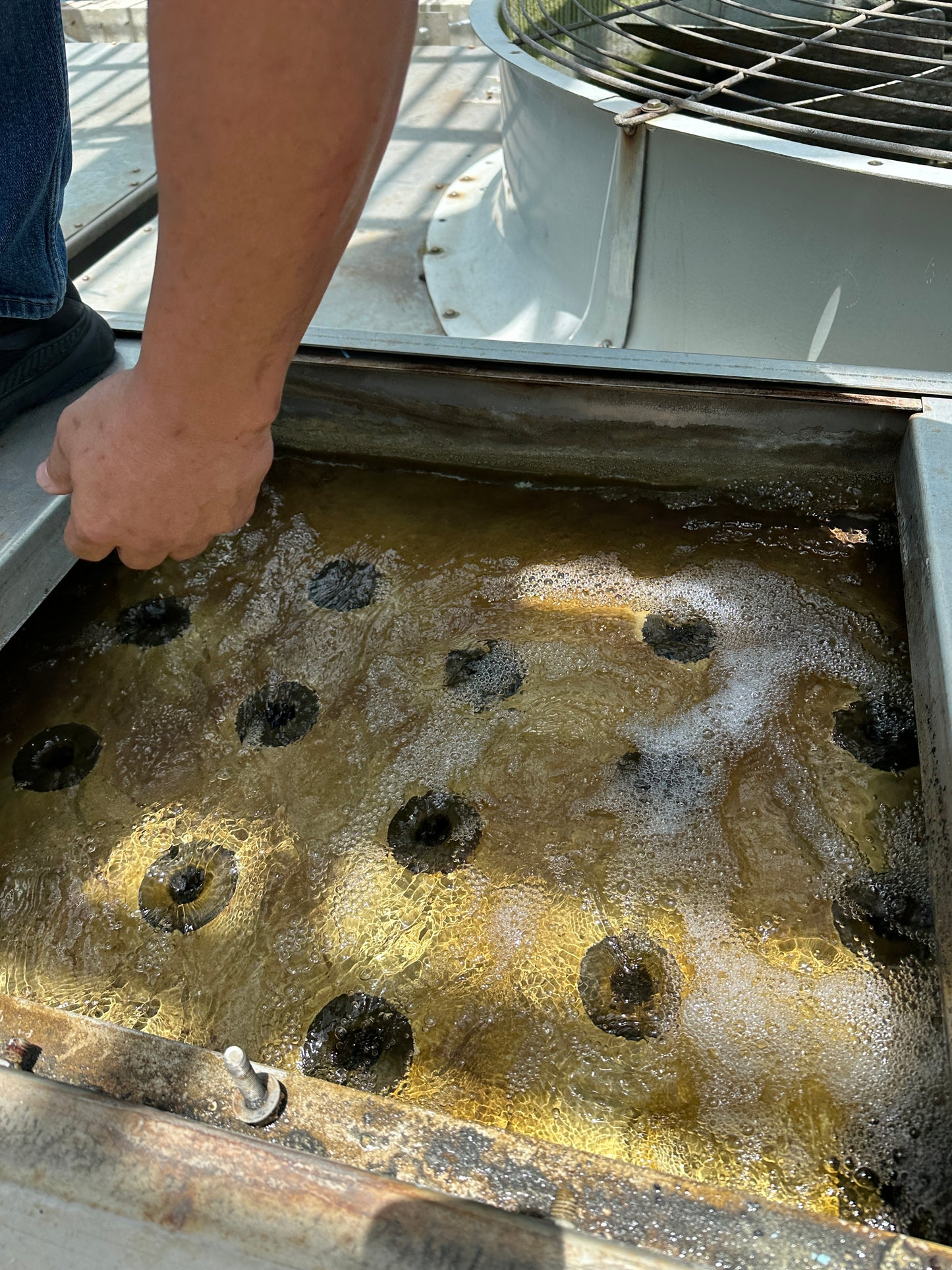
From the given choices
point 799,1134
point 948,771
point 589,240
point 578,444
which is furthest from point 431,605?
point 589,240

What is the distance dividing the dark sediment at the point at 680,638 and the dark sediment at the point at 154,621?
1.01 metres

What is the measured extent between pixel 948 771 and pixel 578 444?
107cm

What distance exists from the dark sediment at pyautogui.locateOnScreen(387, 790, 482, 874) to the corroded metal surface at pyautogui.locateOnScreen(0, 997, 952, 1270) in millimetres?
569

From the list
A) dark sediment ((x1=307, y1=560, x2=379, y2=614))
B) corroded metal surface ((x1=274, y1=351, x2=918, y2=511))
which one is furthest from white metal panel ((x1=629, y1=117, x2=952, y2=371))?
dark sediment ((x1=307, y1=560, x2=379, y2=614))

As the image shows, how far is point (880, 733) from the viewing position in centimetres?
159

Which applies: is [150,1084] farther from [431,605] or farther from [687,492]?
[687,492]

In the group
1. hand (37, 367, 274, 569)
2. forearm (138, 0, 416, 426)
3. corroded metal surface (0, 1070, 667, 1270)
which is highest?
forearm (138, 0, 416, 426)

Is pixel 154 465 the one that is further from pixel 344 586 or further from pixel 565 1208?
pixel 344 586

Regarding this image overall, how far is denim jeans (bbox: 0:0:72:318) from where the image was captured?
1.24 m

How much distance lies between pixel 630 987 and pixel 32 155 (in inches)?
62.6

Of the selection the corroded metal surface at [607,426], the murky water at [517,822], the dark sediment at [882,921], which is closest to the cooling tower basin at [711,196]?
the corroded metal surface at [607,426]

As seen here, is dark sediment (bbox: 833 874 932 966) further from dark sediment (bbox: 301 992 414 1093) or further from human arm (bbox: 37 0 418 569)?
human arm (bbox: 37 0 418 569)

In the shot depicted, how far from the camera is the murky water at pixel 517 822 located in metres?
1.24

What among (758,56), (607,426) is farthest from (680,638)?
(758,56)
